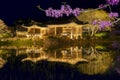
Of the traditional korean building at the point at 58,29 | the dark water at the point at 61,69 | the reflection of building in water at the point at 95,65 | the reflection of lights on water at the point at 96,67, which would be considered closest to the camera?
the dark water at the point at 61,69

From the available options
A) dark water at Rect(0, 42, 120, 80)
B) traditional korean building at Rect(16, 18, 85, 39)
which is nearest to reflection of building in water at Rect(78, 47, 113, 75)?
dark water at Rect(0, 42, 120, 80)

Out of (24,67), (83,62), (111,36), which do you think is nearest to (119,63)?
(83,62)

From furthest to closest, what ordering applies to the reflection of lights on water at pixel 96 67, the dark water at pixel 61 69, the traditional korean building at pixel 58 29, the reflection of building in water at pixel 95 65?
the traditional korean building at pixel 58 29
the reflection of building in water at pixel 95 65
the reflection of lights on water at pixel 96 67
the dark water at pixel 61 69

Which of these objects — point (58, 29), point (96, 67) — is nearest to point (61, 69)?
point (96, 67)

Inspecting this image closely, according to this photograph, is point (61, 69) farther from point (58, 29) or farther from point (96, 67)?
point (58, 29)

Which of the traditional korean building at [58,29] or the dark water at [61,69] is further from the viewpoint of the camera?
the traditional korean building at [58,29]

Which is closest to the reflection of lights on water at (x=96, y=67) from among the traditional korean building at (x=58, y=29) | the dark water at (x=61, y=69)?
the dark water at (x=61, y=69)

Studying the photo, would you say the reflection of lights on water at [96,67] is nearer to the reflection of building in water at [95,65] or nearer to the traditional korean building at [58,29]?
the reflection of building in water at [95,65]

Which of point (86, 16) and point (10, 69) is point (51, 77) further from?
point (86, 16)

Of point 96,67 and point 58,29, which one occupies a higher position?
point 58,29

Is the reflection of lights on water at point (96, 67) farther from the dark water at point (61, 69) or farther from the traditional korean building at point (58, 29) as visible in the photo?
the traditional korean building at point (58, 29)

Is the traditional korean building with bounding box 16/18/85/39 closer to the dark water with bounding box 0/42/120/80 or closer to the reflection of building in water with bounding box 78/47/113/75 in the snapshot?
the dark water with bounding box 0/42/120/80

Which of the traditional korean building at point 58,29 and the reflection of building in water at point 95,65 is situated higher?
the traditional korean building at point 58,29

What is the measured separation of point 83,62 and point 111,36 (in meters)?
27.6
